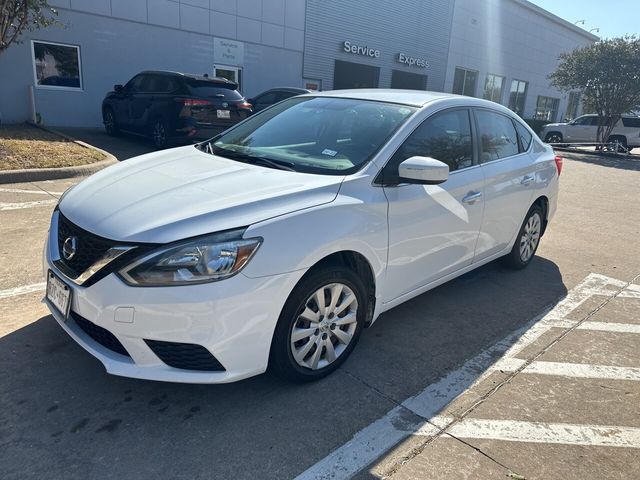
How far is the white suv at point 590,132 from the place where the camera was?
2305 centimetres

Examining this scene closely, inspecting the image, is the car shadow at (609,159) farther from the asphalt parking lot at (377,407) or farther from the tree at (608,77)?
the asphalt parking lot at (377,407)

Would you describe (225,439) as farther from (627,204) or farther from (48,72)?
(48,72)

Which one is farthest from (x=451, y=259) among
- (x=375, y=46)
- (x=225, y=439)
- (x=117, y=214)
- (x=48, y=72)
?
(x=375, y=46)

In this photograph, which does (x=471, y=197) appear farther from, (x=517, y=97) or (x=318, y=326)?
(x=517, y=97)

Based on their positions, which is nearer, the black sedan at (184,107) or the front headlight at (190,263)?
the front headlight at (190,263)

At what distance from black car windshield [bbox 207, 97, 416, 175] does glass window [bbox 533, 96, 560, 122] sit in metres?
36.9

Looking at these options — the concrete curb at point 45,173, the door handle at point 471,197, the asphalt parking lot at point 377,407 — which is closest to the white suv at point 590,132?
the asphalt parking lot at point 377,407

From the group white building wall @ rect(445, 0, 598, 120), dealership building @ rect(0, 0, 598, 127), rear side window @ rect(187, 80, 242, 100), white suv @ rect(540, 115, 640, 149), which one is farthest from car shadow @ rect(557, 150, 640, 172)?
rear side window @ rect(187, 80, 242, 100)

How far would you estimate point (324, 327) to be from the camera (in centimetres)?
293

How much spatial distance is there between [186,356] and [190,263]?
0.47 m

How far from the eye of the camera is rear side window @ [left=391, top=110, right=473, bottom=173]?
3.41m

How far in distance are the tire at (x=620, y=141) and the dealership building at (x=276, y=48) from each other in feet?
29.1

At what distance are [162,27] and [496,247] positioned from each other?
46.8ft

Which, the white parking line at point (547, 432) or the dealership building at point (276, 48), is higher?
the dealership building at point (276, 48)
